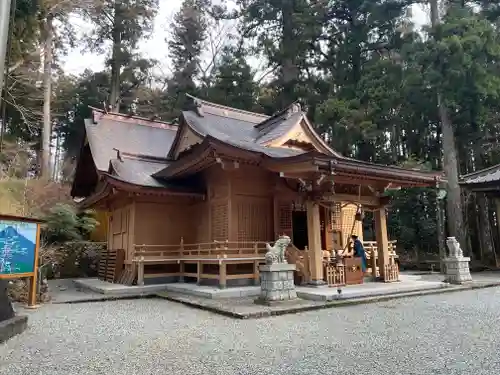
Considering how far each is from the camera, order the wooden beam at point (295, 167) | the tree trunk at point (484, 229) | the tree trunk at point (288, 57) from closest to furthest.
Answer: the wooden beam at point (295, 167) → the tree trunk at point (484, 229) → the tree trunk at point (288, 57)

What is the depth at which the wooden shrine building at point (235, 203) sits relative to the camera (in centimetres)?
876

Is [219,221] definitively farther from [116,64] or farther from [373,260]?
[116,64]

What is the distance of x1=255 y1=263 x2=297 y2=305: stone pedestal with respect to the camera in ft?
22.4

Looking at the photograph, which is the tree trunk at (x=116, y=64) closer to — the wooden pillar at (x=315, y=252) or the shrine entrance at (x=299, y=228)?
the shrine entrance at (x=299, y=228)

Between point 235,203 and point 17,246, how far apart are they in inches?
198

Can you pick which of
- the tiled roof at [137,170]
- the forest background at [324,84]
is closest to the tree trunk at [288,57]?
the forest background at [324,84]

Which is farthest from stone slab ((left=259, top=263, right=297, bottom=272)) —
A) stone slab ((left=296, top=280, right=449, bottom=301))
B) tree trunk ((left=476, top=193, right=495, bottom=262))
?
tree trunk ((left=476, top=193, right=495, bottom=262))

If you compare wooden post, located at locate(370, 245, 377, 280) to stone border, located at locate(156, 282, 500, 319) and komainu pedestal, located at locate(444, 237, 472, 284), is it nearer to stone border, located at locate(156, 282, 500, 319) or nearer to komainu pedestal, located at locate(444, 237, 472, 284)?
stone border, located at locate(156, 282, 500, 319)

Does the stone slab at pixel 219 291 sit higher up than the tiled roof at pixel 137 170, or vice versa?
the tiled roof at pixel 137 170

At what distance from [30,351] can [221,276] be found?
487 cm

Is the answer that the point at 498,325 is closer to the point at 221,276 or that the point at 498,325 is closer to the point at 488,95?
the point at 221,276

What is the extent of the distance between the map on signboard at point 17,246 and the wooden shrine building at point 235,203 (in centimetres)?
344

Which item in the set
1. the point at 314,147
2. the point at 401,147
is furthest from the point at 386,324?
the point at 401,147

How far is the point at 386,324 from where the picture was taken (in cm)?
540
